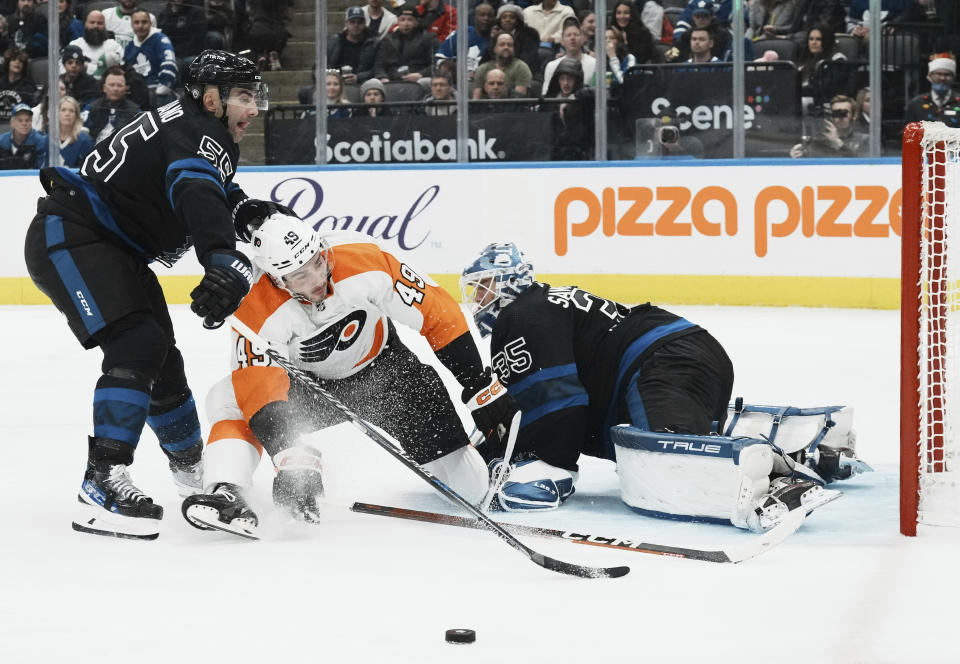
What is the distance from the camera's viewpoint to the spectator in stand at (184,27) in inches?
363

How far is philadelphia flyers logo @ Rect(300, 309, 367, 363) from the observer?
11.5 ft

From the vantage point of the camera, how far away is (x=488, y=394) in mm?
3422

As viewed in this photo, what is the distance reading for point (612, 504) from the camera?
366cm

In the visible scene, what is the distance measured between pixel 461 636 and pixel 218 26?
753 cm

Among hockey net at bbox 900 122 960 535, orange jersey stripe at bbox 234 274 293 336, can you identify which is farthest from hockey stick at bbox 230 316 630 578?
hockey net at bbox 900 122 960 535

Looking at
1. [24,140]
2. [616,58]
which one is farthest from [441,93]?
[24,140]

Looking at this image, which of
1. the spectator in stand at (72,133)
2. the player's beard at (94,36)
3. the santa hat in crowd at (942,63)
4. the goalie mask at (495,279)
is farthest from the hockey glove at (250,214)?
the player's beard at (94,36)

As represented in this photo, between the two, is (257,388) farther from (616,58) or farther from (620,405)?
(616,58)

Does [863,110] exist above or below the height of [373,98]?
below

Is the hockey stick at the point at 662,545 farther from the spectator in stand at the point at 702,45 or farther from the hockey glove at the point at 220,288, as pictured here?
the spectator in stand at the point at 702,45

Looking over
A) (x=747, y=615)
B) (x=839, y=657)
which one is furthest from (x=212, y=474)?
(x=839, y=657)

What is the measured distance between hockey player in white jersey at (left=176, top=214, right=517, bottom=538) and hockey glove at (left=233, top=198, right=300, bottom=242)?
0.07 meters

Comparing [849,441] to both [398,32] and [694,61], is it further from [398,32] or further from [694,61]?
[398,32]

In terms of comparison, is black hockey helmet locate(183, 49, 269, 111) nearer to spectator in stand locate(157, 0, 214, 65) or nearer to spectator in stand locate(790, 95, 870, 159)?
spectator in stand locate(790, 95, 870, 159)
